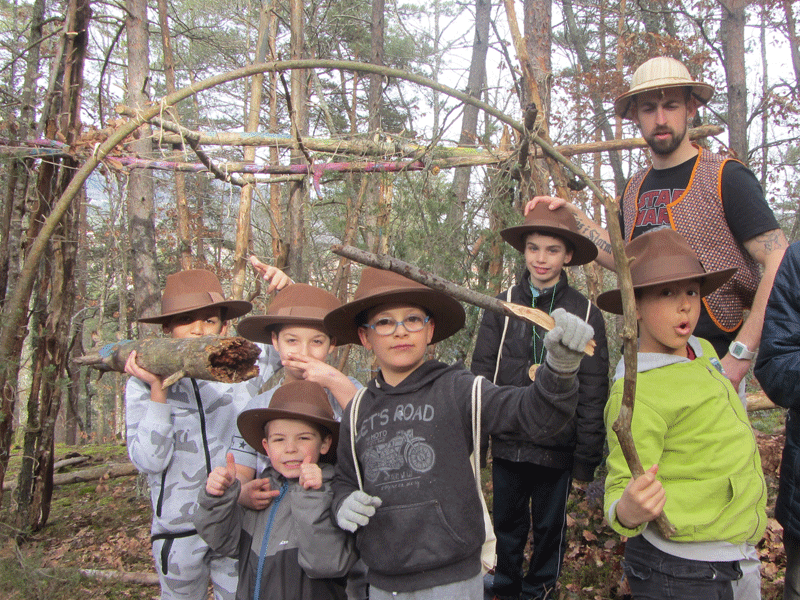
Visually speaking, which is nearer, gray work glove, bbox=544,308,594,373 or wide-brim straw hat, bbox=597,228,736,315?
gray work glove, bbox=544,308,594,373

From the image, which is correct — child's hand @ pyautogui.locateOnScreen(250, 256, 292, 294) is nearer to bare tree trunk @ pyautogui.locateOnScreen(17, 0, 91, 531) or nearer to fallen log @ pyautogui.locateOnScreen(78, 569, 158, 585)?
bare tree trunk @ pyautogui.locateOnScreen(17, 0, 91, 531)

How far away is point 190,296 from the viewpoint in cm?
341

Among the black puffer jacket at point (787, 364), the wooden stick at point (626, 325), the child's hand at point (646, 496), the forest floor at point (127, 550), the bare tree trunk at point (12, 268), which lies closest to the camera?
the wooden stick at point (626, 325)

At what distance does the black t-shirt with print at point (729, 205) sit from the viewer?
9.14 feet

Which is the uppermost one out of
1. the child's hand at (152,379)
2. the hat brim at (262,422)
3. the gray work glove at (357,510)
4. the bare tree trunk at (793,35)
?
the bare tree trunk at (793,35)

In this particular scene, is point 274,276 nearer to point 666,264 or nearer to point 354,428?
point 354,428

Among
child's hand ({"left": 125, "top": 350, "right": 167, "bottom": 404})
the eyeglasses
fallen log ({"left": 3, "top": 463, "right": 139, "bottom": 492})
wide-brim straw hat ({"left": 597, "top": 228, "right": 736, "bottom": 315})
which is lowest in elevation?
fallen log ({"left": 3, "top": 463, "right": 139, "bottom": 492})

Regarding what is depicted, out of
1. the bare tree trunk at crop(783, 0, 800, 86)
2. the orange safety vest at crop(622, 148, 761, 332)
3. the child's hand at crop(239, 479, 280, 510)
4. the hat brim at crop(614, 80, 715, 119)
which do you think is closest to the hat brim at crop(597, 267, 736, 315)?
the orange safety vest at crop(622, 148, 761, 332)

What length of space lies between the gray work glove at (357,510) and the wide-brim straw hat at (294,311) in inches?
47.9

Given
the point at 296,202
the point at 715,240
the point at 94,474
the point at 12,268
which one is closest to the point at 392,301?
the point at 715,240

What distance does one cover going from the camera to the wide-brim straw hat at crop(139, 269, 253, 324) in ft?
11.1

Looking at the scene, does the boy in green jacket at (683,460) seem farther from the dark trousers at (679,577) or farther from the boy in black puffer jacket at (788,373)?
the boy in black puffer jacket at (788,373)

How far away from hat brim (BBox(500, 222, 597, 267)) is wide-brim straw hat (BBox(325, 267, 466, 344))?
1.16m

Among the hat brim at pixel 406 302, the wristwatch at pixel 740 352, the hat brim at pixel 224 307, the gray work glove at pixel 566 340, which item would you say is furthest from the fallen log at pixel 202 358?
the wristwatch at pixel 740 352
